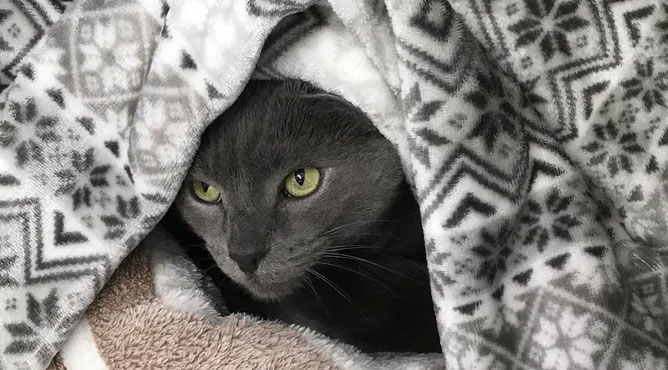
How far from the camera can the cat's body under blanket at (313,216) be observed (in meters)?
1.03

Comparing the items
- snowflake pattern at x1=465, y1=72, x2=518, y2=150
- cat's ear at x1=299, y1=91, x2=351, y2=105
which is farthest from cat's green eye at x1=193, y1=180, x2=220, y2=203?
snowflake pattern at x1=465, y1=72, x2=518, y2=150

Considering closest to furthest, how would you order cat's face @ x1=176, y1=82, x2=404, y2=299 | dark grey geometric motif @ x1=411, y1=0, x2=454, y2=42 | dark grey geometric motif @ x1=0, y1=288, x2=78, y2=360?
dark grey geometric motif @ x1=411, y1=0, x2=454, y2=42
dark grey geometric motif @ x1=0, y1=288, x2=78, y2=360
cat's face @ x1=176, y1=82, x2=404, y2=299

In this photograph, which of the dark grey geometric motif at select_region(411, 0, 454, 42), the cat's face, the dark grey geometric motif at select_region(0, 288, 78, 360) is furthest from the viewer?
the cat's face

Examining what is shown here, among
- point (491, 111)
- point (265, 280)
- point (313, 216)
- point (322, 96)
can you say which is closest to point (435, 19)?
point (491, 111)

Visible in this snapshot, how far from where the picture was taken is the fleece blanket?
0.83m

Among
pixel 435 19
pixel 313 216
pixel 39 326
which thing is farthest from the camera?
pixel 313 216

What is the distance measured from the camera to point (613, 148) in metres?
0.86

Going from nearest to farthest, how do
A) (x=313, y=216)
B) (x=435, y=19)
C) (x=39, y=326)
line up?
(x=435, y=19)
(x=39, y=326)
(x=313, y=216)

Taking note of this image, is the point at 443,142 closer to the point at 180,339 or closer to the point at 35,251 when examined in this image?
the point at 180,339

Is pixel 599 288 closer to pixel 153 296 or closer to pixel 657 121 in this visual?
pixel 657 121

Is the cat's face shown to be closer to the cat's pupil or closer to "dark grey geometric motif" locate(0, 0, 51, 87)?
the cat's pupil

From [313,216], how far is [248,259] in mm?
117

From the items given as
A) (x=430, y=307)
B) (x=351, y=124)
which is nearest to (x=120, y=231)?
(x=351, y=124)

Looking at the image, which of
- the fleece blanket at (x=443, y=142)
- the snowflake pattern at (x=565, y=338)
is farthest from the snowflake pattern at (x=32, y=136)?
the snowflake pattern at (x=565, y=338)
